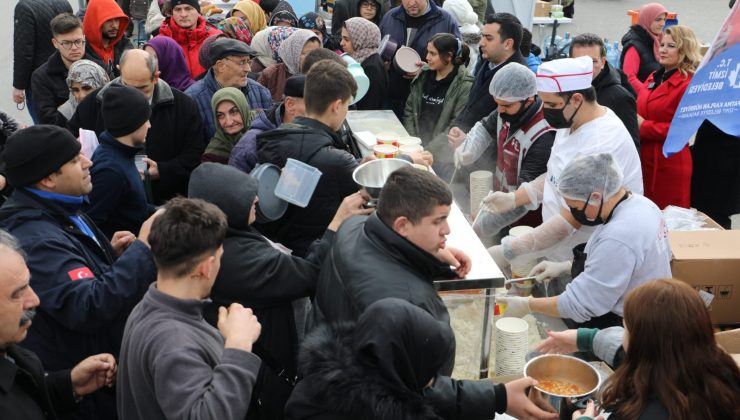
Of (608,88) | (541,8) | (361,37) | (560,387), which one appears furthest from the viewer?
(541,8)

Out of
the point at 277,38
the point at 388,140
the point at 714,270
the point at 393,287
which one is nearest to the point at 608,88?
the point at 714,270

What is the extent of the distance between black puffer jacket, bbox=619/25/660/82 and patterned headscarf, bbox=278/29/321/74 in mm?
3332

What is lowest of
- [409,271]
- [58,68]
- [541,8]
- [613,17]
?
[613,17]

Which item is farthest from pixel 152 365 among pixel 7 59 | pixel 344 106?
pixel 7 59

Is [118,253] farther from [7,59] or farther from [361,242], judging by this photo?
[7,59]

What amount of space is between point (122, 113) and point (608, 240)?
7.89ft

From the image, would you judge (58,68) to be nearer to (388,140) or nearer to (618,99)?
(388,140)

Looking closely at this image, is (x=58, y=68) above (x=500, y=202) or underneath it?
above

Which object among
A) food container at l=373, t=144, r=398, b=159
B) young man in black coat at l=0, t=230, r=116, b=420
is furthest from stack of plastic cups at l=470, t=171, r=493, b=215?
young man in black coat at l=0, t=230, r=116, b=420

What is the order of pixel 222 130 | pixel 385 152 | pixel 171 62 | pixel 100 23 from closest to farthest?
1. pixel 385 152
2. pixel 222 130
3. pixel 171 62
4. pixel 100 23

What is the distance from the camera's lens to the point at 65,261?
2707 mm

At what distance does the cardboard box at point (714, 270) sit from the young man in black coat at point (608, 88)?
127cm

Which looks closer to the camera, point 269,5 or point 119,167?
point 119,167

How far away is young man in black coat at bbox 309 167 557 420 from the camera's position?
2.20m
